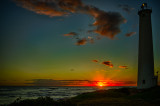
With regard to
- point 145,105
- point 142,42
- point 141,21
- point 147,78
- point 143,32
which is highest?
point 141,21

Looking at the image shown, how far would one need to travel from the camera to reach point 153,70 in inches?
1104

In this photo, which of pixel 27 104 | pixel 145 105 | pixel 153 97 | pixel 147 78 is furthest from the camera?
pixel 147 78

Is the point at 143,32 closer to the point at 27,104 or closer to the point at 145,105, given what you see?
the point at 145,105

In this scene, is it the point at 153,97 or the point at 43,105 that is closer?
the point at 43,105

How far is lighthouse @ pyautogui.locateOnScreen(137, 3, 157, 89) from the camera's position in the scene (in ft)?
90.8

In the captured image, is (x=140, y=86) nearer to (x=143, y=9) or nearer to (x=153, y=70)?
(x=153, y=70)

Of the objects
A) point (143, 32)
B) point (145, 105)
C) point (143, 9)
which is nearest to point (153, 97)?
point (145, 105)

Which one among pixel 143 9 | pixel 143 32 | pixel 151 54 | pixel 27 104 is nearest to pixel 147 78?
Result: pixel 151 54

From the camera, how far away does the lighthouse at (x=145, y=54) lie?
90.8 ft

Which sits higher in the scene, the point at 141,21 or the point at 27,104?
the point at 141,21

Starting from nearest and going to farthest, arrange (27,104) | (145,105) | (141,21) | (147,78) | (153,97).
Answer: (27,104)
(145,105)
(153,97)
(147,78)
(141,21)

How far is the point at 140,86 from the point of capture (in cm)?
2853

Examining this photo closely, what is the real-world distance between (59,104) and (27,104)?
2415mm

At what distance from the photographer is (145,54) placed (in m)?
28.2
